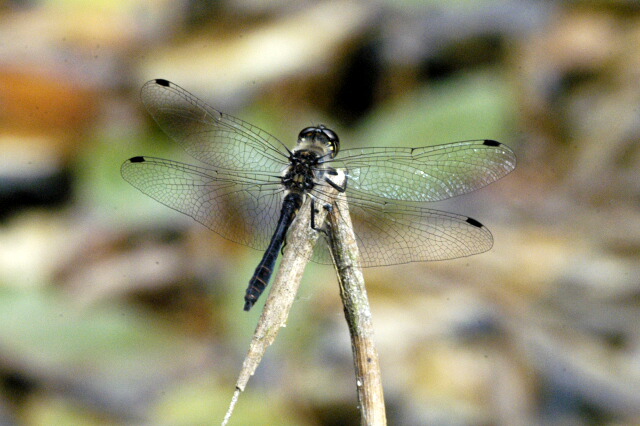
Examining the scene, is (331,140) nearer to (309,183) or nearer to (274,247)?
(309,183)

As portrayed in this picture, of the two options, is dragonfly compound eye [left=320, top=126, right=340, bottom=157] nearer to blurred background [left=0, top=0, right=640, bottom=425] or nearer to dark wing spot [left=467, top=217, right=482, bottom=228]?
dark wing spot [left=467, top=217, right=482, bottom=228]

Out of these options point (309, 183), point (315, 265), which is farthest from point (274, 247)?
point (315, 265)

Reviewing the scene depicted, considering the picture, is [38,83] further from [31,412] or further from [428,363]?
[428,363]

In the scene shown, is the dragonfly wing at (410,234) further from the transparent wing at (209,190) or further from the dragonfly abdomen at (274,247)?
the transparent wing at (209,190)

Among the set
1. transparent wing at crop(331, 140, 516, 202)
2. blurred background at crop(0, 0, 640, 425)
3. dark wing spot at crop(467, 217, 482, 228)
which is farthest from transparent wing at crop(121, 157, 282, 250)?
blurred background at crop(0, 0, 640, 425)

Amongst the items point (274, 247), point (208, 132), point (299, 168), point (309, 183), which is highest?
point (208, 132)

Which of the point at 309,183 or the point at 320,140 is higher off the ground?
the point at 320,140

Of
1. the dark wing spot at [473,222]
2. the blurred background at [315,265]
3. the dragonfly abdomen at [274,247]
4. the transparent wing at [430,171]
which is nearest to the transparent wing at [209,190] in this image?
the dragonfly abdomen at [274,247]
